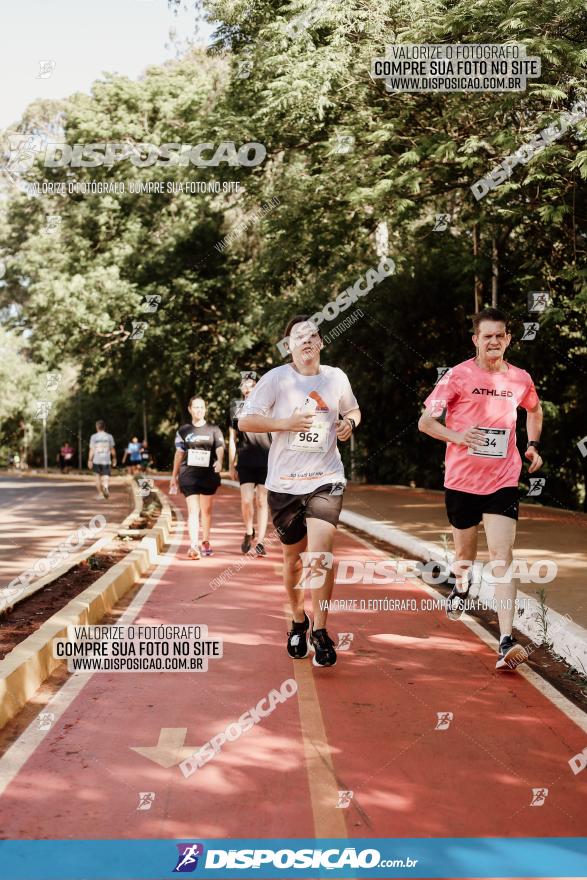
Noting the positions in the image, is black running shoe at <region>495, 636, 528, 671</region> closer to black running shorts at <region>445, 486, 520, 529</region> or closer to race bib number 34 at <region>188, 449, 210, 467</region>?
black running shorts at <region>445, 486, 520, 529</region>

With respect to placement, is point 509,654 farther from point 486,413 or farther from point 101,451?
point 101,451

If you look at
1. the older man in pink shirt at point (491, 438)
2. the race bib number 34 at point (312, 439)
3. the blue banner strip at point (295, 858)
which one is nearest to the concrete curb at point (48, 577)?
the race bib number 34 at point (312, 439)

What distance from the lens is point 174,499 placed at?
28.1 meters

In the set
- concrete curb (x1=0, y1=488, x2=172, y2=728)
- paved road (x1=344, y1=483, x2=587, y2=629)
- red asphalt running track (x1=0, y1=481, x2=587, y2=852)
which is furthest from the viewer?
paved road (x1=344, y1=483, x2=587, y2=629)

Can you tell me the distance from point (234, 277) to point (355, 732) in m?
35.8

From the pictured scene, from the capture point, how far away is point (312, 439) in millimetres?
6684

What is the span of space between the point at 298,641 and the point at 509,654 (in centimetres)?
144

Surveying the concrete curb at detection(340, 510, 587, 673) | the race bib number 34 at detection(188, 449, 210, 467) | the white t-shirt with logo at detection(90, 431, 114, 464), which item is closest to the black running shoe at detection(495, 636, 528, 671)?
the concrete curb at detection(340, 510, 587, 673)

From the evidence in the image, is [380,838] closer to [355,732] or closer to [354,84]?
[355,732]

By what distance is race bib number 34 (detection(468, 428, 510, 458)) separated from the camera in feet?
22.5

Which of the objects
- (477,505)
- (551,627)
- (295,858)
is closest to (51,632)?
(477,505)

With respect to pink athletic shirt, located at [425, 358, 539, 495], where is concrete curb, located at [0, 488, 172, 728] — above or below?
below

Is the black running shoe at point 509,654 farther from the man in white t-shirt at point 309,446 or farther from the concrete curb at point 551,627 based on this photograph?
the man in white t-shirt at point 309,446

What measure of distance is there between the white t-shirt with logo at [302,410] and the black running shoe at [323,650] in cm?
101
